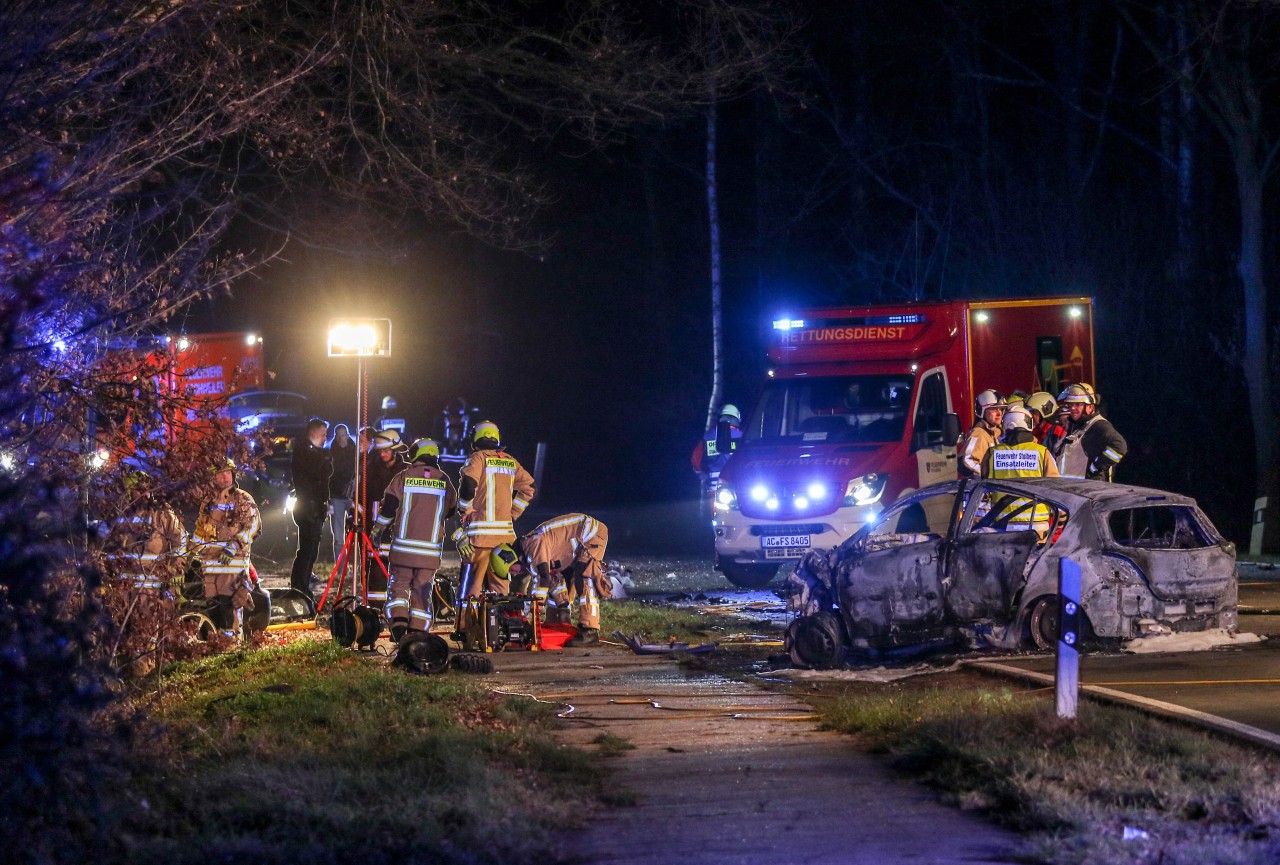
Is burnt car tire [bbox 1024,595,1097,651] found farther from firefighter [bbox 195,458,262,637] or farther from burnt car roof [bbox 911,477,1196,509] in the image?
firefighter [bbox 195,458,262,637]

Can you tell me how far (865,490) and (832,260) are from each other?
21.2 m

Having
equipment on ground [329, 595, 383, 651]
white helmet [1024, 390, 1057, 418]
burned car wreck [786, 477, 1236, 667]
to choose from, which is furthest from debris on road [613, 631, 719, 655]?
white helmet [1024, 390, 1057, 418]

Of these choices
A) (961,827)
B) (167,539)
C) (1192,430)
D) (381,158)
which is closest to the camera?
(961,827)

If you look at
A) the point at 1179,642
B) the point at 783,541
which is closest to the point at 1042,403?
the point at 783,541

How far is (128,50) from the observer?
9.35 m

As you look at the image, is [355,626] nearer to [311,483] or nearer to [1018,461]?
[311,483]

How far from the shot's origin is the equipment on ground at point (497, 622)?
1138 cm

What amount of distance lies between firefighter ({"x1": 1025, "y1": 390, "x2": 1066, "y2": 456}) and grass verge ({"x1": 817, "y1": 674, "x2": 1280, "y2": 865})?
612cm

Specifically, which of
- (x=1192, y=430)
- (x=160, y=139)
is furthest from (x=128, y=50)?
(x=1192, y=430)

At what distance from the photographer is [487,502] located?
1159cm

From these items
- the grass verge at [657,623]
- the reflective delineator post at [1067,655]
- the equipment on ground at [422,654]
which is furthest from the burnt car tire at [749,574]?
the reflective delineator post at [1067,655]

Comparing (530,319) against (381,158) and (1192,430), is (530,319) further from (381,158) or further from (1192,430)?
(381,158)

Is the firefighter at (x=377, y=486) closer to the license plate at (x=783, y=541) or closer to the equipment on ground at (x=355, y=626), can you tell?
the equipment on ground at (x=355, y=626)

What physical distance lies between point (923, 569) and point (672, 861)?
5338mm
